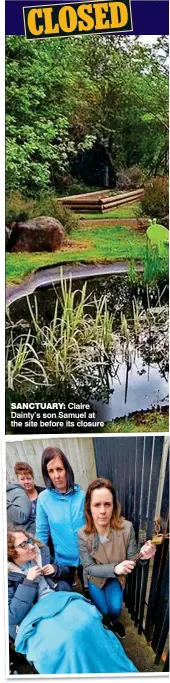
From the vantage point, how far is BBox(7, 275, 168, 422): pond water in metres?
2.29

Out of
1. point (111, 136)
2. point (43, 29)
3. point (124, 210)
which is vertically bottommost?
point (124, 210)

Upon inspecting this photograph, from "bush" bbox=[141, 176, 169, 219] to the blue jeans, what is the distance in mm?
748

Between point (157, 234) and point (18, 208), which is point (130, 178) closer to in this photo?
point (157, 234)

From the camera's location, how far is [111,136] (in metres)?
2.29

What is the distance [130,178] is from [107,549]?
2.47 ft

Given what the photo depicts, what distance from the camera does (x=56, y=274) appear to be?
2.29 metres

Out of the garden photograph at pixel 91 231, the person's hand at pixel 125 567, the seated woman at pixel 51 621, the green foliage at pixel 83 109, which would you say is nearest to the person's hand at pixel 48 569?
the seated woman at pixel 51 621

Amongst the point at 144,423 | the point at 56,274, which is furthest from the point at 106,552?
the point at 56,274

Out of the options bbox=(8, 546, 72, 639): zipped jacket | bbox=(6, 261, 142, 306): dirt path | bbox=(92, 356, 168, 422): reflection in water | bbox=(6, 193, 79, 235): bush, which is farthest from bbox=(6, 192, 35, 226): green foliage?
bbox=(8, 546, 72, 639): zipped jacket

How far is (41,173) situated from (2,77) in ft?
0.68

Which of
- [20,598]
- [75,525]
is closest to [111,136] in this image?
[75,525]

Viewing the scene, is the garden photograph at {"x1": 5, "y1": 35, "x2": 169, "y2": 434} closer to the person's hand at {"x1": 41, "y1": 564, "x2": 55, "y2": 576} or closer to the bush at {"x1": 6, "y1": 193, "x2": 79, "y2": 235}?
the bush at {"x1": 6, "y1": 193, "x2": 79, "y2": 235}

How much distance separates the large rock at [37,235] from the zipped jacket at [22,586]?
0.61m

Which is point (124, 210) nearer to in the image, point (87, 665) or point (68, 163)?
point (68, 163)
